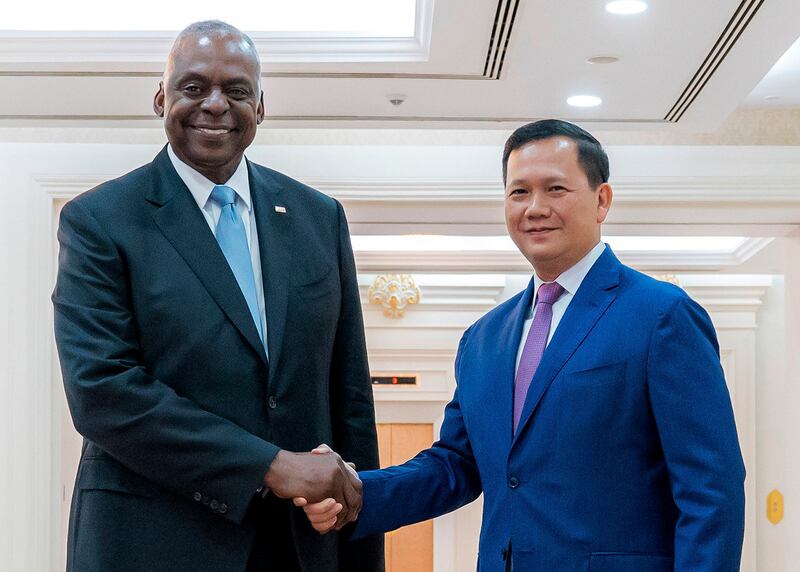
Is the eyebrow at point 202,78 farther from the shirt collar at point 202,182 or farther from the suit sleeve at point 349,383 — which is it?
the suit sleeve at point 349,383

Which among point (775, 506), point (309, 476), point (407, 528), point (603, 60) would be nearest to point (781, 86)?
point (603, 60)

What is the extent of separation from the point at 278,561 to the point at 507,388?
560 millimetres

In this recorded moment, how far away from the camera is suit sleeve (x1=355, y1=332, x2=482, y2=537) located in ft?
8.30

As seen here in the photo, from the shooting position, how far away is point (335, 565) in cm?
232

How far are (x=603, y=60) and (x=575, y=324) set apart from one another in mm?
2053

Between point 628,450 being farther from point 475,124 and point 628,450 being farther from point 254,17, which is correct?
point 475,124

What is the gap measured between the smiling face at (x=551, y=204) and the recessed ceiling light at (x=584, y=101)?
2297 millimetres

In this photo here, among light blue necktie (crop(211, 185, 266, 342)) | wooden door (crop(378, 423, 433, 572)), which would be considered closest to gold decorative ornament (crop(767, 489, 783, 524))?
wooden door (crop(378, 423, 433, 572))

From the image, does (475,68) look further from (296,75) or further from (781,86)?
(781,86)

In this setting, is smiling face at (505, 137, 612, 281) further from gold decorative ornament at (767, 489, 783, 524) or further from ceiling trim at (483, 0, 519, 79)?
gold decorative ornament at (767, 489, 783, 524)

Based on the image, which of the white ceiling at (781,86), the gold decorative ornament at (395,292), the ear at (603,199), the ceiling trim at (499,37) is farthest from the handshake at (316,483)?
the gold decorative ornament at (395,292)

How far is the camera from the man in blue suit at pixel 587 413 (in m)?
2.27

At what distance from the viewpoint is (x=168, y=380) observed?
2117 millimetres

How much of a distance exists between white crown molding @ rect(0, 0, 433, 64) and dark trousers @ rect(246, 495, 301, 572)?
2292mm
